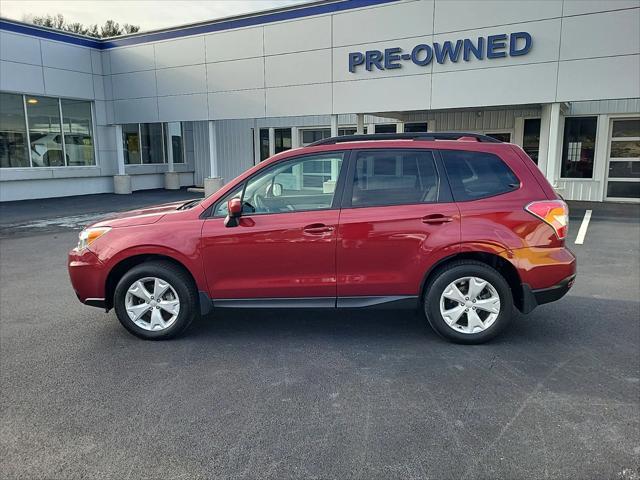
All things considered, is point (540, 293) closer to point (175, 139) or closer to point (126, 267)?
point (126, 267)

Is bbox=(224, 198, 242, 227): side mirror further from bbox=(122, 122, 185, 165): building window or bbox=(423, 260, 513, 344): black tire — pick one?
bbox=(122, 122, 185, 165): building window

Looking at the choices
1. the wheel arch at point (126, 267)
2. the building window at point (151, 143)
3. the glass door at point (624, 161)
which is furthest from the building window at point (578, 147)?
the building window at point (151, 143)

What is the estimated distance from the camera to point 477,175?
454 centimetres

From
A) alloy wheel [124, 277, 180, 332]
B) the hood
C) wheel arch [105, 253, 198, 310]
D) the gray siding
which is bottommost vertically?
alloy wheel [124, 277, 180, 332]

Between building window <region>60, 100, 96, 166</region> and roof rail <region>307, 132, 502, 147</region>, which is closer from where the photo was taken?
roof rail <region>307, 132, 502, 147</region>

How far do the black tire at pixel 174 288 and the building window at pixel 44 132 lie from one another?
1502cm

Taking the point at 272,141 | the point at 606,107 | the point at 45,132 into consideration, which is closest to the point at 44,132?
the point at 45,132

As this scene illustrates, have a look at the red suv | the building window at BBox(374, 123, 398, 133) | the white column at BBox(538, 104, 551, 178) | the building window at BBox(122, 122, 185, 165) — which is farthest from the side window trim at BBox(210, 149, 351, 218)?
the building window at BBox(122, 122, 185, 165)

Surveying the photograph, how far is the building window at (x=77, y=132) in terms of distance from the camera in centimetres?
1875

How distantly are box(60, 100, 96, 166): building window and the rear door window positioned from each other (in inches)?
682

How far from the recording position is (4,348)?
4.59 meters

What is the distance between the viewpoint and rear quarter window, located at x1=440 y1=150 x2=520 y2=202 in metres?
4.48

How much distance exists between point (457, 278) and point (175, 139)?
20.8 m

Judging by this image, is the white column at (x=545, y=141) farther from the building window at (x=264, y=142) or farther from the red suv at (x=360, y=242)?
the building window at (x=264, y=142)
